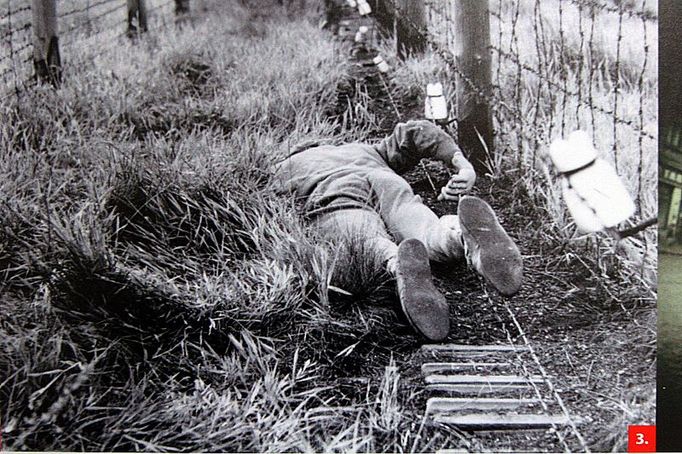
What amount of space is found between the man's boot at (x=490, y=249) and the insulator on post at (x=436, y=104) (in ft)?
1.06

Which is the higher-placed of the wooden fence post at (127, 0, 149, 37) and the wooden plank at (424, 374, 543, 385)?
the wooden fence post at (127, 0, 149, 37)

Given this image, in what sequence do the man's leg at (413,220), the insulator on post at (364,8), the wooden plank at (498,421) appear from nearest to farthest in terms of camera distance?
the wooden plank at (498,421), the man's leg at (413,220), the insulator on post at (364,8)

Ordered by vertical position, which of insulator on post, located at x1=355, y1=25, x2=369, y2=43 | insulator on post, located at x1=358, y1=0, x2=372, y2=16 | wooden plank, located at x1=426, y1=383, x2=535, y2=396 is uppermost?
insulator on post, located at x1=358, y1=0, x2=372, y2=16

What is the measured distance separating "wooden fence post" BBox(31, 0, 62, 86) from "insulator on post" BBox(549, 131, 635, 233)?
1500 millimetres

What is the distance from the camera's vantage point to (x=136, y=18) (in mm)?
2459

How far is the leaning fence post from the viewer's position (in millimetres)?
2250

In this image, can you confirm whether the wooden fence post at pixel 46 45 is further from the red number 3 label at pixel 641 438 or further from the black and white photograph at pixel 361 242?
the red number 3 label at pixel 641 438

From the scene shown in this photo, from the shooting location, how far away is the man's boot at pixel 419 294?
6.66ft

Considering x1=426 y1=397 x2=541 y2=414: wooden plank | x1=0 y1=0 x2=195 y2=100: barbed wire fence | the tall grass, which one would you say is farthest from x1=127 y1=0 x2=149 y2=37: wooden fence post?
x1=426 y1=397 x2=541 y2=414: wooden plank

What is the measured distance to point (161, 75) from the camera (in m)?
2.46

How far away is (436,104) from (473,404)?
0.85 metres

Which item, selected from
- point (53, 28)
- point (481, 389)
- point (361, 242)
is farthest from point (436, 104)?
point (53, 28)

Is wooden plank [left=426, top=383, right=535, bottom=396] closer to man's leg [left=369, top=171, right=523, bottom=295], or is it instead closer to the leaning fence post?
man's leg [left=369, top=171, right=523, bottom=295]

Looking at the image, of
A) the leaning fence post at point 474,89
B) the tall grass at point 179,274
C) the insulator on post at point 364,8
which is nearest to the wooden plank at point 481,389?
the tall grass at point 179,274
